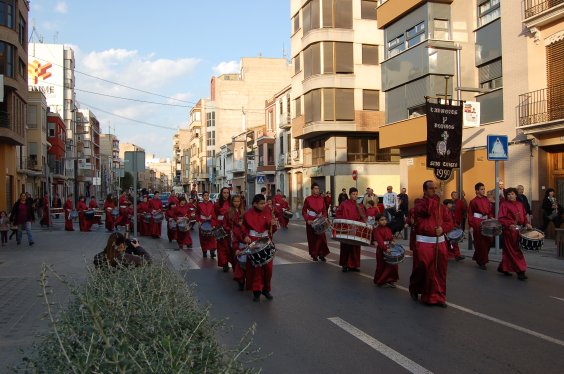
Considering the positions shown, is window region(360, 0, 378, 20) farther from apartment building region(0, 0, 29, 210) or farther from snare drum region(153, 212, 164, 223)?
snare drum region(153, 212, 164, 223)

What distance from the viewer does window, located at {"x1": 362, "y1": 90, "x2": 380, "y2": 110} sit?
3869cm

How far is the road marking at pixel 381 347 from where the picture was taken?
A: 531cm

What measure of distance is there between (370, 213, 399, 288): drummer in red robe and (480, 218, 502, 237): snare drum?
271 cm

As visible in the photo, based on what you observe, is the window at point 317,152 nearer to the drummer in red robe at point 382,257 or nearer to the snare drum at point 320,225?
the snare drum at point 320,225

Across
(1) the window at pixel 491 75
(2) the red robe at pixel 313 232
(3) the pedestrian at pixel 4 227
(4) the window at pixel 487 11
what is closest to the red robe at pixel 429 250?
(2) the red robe at pixel 313 232

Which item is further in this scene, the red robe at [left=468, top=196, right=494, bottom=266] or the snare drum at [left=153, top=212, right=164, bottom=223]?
the snare drum at [left=153, top=212, right=164, bottom=223]

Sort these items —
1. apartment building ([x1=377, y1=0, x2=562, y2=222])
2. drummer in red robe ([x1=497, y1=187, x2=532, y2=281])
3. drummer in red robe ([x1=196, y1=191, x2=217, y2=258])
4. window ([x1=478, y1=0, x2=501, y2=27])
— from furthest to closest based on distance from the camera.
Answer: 1. window ([x1=478, y1=0, x2=501, y2=27])
2. apartment building ([x1=377, y1=0, x2=562, y2=222])
3. drummer in red robe ([x1=196, y1=191, x2=217, y2=258])
4. drummer in red robe ([x1=497, y1=187, x2=532, y2=281])

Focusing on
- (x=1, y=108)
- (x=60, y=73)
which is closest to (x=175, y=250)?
(x=1, y=108)

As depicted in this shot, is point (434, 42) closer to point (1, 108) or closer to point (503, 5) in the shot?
point (503, 5)

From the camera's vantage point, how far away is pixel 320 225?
12594 millimetres

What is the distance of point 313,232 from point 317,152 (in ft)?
93.5

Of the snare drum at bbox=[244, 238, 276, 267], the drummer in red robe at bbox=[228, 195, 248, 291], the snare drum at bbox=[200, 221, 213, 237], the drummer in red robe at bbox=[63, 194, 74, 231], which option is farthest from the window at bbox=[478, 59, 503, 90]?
the drummer in red robe at bbox=[63, 194, 74, 231]

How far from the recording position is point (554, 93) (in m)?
17.7

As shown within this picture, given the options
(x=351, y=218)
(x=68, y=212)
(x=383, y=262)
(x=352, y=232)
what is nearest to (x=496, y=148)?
(x=351, y=218)
